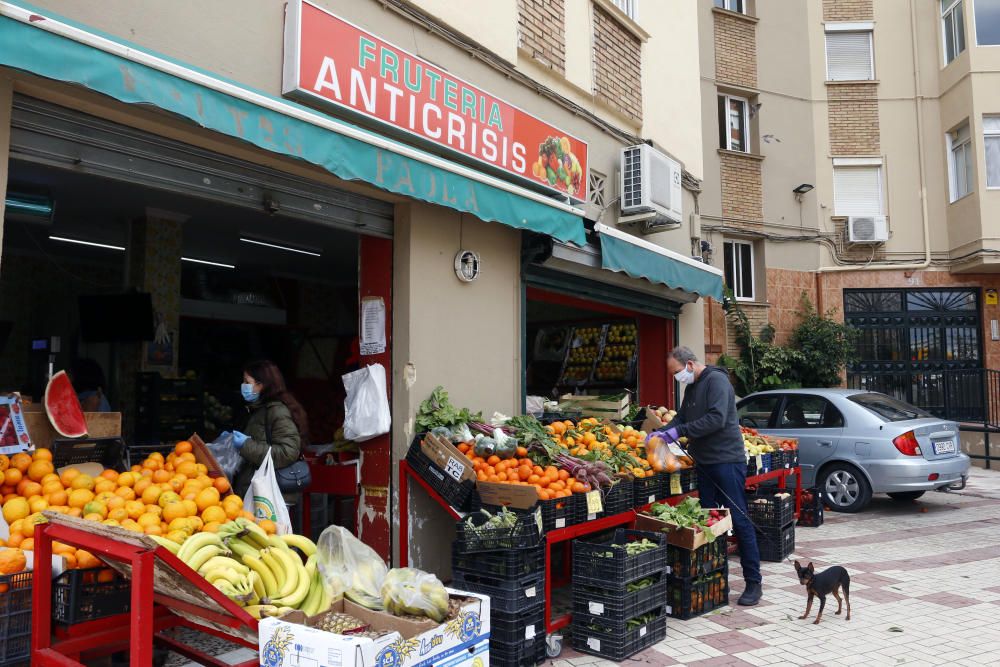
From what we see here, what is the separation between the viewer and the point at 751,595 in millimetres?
5855

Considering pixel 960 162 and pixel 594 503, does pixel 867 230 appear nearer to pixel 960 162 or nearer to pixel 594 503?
pixel 960 162

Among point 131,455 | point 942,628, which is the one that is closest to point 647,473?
point 942,628

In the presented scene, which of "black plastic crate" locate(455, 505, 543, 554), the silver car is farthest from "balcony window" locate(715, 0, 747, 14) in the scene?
"black plastic crate" locate(455, 505, 543, 554)

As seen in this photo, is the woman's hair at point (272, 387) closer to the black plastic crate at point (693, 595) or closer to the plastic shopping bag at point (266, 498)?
the plastic shopping bag at point (266, 498)

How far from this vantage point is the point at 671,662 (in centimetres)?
465

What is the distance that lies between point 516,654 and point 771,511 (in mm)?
3799

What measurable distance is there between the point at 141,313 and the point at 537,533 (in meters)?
6.74

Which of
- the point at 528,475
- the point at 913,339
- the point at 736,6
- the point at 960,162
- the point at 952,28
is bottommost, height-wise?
the point at 528,475

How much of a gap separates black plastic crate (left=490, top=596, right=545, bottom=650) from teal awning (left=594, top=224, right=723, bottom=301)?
4.21 m

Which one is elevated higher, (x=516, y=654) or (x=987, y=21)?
(x=987, y=21)

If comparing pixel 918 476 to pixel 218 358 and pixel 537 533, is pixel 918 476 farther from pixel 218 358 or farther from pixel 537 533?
pixel 218 358

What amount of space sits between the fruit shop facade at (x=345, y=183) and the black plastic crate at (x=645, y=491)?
164 centimetres

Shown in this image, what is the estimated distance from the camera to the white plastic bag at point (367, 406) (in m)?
6.04

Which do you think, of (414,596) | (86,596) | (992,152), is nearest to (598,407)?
(414,596)
